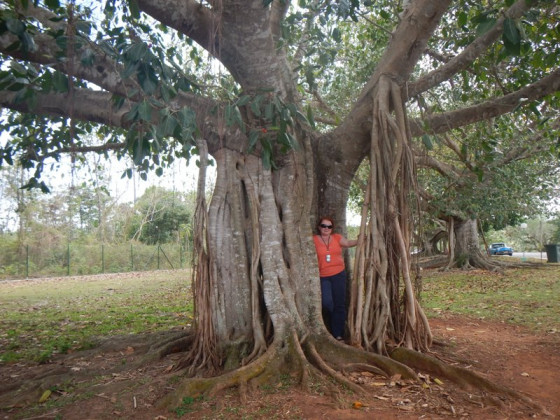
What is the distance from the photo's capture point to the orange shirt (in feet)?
16.6

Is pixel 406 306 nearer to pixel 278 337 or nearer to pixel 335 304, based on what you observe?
pixel 335 304

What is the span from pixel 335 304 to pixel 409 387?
4.58 ft

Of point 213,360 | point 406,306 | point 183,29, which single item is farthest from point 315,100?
point 213,360

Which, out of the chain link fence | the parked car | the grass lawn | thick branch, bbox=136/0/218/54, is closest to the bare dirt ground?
the grass lawn

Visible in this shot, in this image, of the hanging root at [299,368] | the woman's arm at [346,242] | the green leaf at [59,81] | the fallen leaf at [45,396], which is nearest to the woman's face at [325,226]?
the woman's arm at [346,242]

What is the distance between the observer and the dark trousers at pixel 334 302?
16.3 ft

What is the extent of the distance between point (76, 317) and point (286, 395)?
19.4 ft

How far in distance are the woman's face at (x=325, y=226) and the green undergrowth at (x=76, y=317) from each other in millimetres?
3266

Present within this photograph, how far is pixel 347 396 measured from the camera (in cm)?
363

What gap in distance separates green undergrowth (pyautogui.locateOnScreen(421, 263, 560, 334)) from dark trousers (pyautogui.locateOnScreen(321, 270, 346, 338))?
286 centimetres

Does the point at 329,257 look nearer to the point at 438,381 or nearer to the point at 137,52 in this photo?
the point at 438,381

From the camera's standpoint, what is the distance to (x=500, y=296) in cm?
930

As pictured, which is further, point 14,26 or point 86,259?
point 86,259

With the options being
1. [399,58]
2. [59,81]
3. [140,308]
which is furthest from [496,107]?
[140,308]
